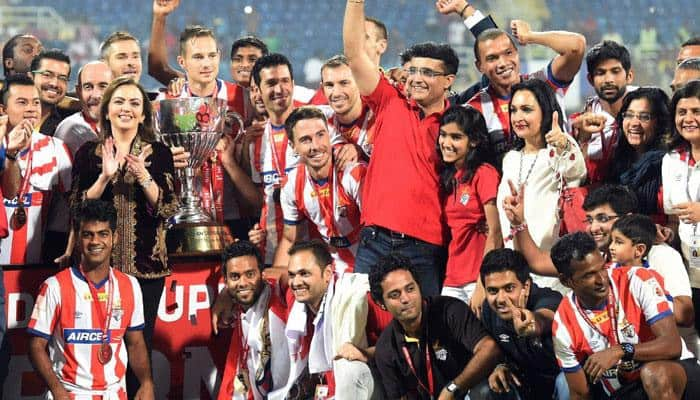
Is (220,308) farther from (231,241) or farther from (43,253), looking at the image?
(43,253)

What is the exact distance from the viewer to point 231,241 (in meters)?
5.96

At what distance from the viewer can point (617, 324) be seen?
4.61 metres

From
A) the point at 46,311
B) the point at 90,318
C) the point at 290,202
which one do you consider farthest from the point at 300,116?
the point at 46,311

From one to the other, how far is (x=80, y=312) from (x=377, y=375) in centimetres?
144

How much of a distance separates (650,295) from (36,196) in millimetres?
3000

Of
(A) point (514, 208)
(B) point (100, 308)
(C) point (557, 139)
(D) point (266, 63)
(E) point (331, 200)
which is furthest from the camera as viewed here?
(D) point (266, 63)

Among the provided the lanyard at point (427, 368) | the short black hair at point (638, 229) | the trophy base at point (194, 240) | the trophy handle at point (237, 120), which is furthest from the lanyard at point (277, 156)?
the short black hair at point (638, 229)

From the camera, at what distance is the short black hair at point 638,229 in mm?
4805

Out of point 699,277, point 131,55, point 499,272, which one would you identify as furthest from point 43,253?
point 699,277

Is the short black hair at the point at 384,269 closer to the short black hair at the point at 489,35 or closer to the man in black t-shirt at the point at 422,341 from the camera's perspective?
the man in black t-shirt at the point at 422,341

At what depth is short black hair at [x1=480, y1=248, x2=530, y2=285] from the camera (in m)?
4.75

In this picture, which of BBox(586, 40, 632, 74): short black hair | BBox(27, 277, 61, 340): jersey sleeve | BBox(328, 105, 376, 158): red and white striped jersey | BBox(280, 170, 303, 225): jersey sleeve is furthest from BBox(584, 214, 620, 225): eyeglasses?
BBox(27, 277, 61, 340): jersey sleeve

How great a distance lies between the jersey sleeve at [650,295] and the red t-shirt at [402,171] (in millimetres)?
923

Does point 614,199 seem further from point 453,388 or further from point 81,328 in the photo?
point 81,328
